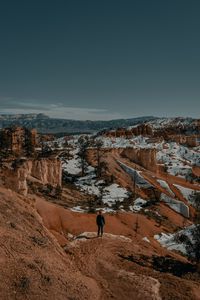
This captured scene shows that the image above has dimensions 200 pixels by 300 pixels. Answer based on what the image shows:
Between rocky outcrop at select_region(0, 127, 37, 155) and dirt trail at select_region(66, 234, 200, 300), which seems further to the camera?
rocky outcrop at select_region(0, 127, 37, 155)

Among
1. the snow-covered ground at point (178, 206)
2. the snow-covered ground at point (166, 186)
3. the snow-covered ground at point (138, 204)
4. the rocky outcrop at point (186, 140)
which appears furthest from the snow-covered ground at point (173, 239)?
the rocky outcrop at point (186, 140)

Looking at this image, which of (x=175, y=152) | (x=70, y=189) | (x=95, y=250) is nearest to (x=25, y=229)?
(x=95, y=250)

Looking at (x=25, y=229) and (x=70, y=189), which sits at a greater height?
(x=25, y=229)

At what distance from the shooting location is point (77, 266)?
59.6 ft

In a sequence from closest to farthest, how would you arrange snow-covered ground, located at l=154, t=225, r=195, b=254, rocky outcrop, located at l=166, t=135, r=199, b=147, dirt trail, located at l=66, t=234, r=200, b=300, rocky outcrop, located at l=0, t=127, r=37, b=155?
dirt trail, located at l=66, t=234, r=200, b=300 → snow-covered ground, located at l=154, t=225, r=195, b=254 → rocky outcrop, located at l=0, t=127, r=37, b=155 → rocky outcrop, located at l=166, t=135, r=199, b=147

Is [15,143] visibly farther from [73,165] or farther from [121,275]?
[121,275]

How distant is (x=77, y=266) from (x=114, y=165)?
77.7 meters

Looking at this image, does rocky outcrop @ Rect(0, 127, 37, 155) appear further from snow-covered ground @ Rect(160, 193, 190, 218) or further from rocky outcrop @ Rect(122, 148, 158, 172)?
snow-covered ground @ Rect(160, 193, 190, 218)

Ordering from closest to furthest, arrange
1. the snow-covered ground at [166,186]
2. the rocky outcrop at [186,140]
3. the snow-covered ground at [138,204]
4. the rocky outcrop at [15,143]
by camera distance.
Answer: the snow-covered ground at [138,204] < the snow-covered ground at [166,186] < the rocky outcrop at [15,143] < the rocky outcrop at [186,140]

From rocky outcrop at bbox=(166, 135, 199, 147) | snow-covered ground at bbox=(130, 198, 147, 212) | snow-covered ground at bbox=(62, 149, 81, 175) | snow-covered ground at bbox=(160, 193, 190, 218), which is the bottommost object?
snow-covered ground at bbox=(160, 193, 190, 218)

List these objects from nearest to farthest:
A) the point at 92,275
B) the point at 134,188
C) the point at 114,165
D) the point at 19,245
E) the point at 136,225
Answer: the point at 19,245
the point at 92,275
the point at 136,225
the point at 134,188
the point at 114,165

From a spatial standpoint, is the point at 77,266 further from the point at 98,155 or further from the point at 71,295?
the point at 98,155

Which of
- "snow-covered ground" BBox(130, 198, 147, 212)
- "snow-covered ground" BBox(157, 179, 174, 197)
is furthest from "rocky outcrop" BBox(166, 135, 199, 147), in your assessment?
"snow-covered ground" BBox(130, 198, 147, 212)

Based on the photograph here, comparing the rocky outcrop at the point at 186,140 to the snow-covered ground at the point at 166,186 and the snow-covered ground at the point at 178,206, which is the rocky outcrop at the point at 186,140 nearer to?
the snow-covered ground at the point at 166,186
